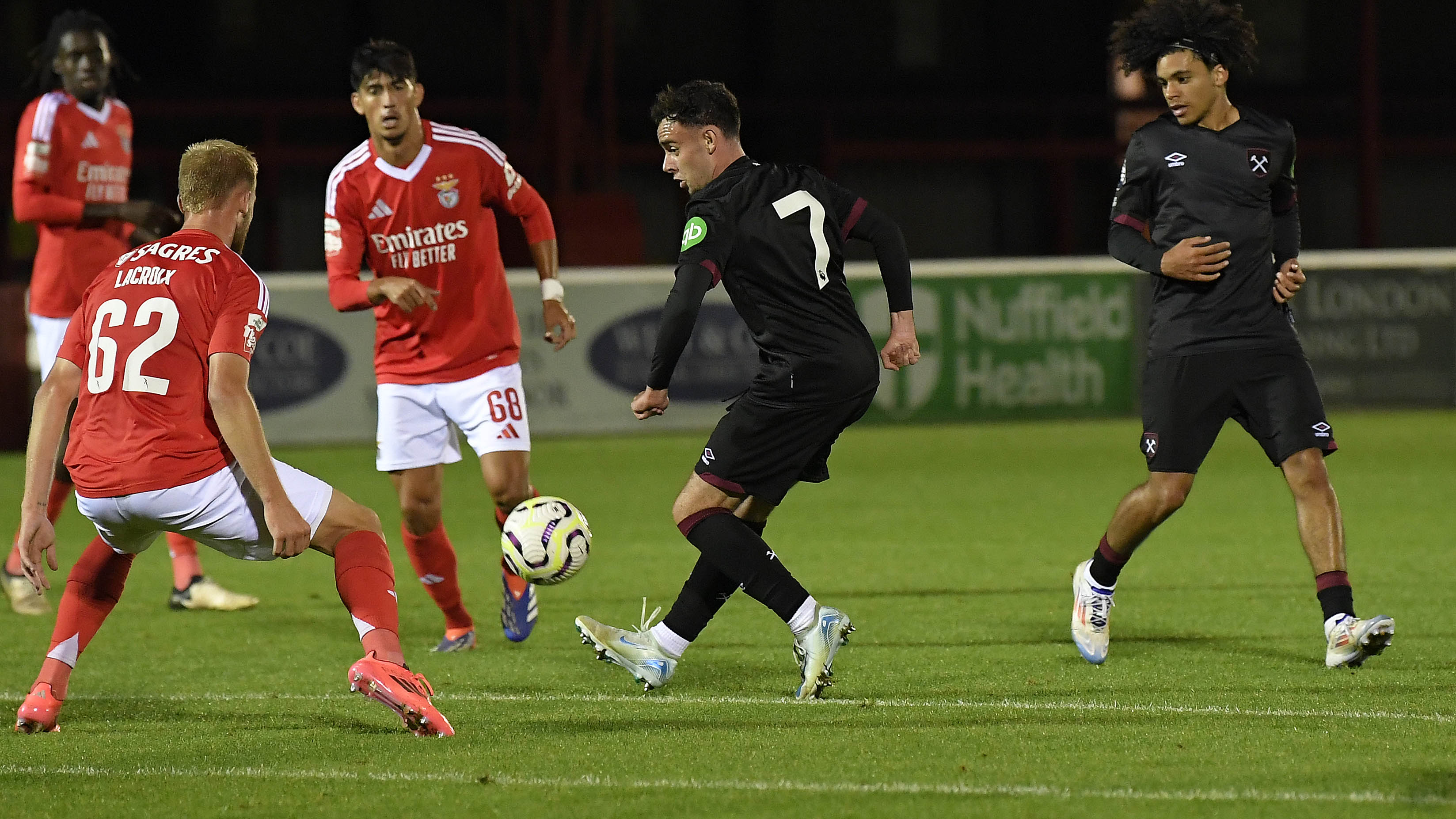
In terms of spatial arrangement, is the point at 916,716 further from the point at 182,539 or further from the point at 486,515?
the point at 486,515

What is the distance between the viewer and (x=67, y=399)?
4637 mm

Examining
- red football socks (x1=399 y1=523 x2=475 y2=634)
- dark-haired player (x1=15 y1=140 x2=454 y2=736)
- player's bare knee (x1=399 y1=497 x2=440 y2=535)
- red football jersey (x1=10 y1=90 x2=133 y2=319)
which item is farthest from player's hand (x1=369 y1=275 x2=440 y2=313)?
red football jersey (x1=10 y1=90 x2=133 y2=319)

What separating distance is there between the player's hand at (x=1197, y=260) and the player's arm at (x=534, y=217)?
213 centimetres

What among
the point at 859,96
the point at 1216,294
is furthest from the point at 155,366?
the point at 859,96

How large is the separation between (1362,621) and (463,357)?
3.15 meters

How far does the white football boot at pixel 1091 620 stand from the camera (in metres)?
5.66

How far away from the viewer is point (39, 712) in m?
4.89

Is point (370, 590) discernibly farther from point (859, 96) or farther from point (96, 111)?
point (859, 96)

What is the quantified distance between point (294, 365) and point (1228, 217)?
32.6 feet

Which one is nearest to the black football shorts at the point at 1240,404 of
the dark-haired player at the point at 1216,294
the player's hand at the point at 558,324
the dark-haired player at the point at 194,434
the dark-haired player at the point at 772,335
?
the dark-haired player at the point at 1216,294

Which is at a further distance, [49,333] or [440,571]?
→ [49,333]

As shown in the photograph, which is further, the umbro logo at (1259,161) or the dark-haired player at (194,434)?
the umbro logo at (1259,161)

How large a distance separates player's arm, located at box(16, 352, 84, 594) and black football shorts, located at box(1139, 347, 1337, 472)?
10.5 feet

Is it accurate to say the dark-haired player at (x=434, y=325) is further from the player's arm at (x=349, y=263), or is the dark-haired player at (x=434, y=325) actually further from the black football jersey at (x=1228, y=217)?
the black football jersey at (x=1228, y=217)
